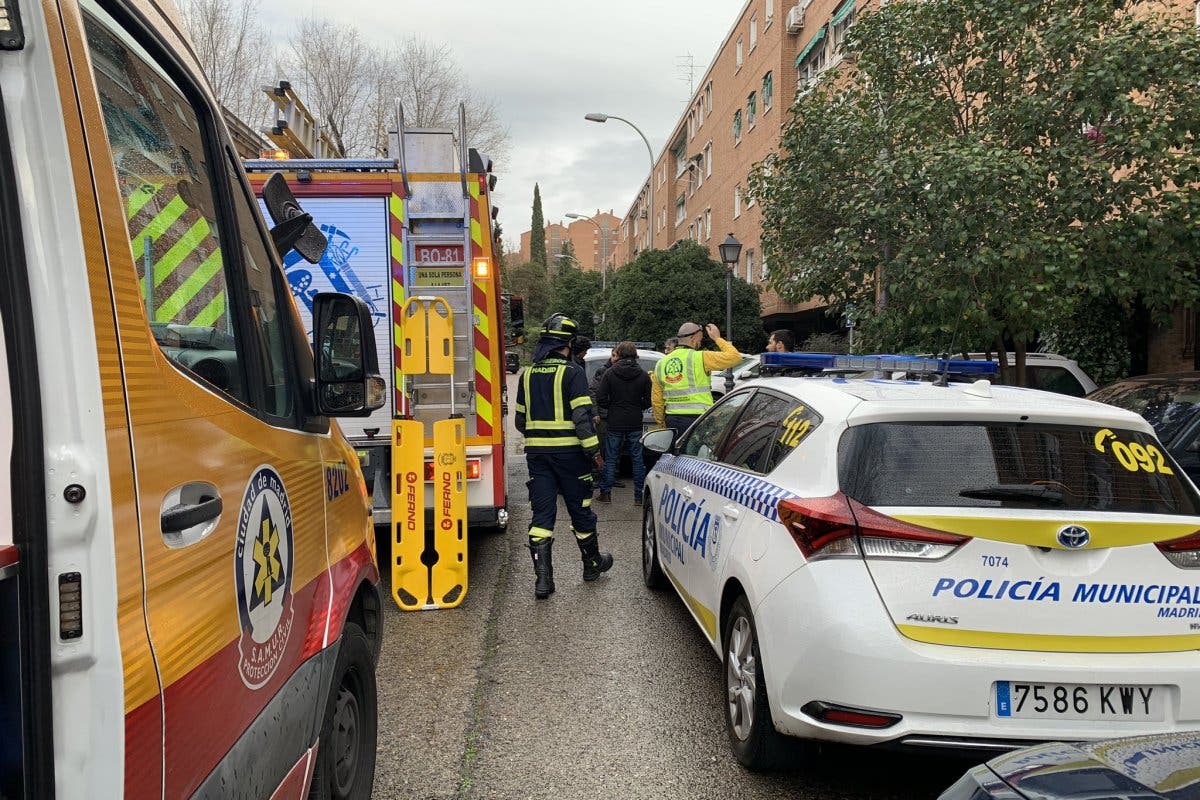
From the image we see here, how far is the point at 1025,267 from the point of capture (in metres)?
7.04

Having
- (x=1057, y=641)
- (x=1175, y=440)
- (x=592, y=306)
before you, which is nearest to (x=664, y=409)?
(x=1175, y=440)

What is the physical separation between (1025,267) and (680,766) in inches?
219

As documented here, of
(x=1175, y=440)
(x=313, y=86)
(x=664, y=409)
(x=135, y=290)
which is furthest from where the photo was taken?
(x=313, y=86)

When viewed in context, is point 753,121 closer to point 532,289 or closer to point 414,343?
point 414,343

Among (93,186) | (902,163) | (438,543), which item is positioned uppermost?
(902,163)

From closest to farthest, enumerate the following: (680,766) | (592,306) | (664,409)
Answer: (680,766), (664,409), (592,306)

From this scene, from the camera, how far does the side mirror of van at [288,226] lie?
109 inches

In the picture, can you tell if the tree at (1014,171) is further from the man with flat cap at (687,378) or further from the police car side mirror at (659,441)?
the police car side mirror at (659,441)

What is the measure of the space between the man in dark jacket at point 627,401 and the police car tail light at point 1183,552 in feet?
19.9

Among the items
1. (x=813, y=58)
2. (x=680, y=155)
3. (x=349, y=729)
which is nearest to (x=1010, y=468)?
(x=349, y=729)

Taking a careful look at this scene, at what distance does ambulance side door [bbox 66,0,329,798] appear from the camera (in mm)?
1444

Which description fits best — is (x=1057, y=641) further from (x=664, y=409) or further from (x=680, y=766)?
(x=664, y=409)

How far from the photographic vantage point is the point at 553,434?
547 centimetres

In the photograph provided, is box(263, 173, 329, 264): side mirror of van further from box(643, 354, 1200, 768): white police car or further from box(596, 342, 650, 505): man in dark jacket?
box(596, 342, 650, 505): man in dark jacket
